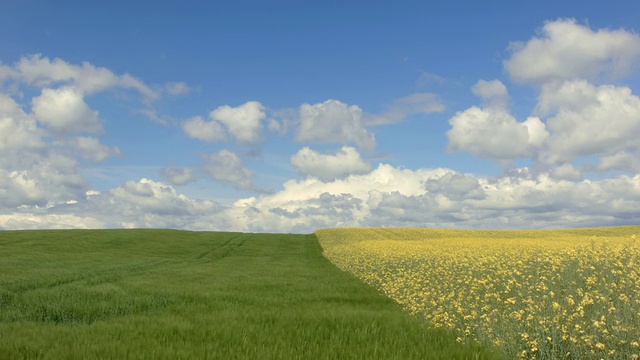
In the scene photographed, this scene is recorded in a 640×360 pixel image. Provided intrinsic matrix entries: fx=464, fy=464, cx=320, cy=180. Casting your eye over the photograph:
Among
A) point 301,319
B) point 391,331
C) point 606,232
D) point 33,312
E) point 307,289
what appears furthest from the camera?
point 606,232

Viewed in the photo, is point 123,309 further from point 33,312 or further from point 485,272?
point 485,272

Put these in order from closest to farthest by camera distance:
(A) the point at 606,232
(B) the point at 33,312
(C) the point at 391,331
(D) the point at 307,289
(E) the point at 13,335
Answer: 1. (E) the point at 13,335
2. (C) the point at 391,331
3. (B) the point at 33,312
4. (D) the point at 307,289
5. (A) the point at 606,232

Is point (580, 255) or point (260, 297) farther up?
point (580, 255)

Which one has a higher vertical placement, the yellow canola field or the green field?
the yellow canola field

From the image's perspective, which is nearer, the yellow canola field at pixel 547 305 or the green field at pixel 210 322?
the yellow canola field at pixel 547 305

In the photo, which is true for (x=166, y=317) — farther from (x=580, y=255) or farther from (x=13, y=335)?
(x=580, y=255)

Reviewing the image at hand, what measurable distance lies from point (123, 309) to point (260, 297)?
458 cm

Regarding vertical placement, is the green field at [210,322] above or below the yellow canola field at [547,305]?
below

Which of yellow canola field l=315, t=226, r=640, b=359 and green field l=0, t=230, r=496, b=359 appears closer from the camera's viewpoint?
yellow canola field l=315, t=226, r=640, b=359

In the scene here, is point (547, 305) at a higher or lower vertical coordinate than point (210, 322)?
higher

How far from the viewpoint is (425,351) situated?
346 inches

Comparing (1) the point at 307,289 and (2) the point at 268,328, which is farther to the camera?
(1) the point at 307,289

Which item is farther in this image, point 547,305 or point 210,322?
point 210,322

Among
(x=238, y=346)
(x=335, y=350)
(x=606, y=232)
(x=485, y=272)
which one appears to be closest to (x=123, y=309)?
(x=238, y=346)
